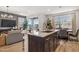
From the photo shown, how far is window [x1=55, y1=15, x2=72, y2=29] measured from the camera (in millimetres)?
1824

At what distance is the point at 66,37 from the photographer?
1878mm

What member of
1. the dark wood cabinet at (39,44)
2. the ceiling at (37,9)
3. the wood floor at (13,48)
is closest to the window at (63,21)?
the ceiling at (37,9)

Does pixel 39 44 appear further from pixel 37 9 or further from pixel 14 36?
pixel 37 9

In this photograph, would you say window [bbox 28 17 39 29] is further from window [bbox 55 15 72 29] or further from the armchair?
window [bbox 55 15 72 29]

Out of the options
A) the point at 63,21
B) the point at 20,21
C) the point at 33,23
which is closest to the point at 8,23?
the point at 20,21

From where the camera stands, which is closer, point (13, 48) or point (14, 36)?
point (13, 48)

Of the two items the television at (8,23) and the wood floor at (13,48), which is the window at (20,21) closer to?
the television at (8,23)

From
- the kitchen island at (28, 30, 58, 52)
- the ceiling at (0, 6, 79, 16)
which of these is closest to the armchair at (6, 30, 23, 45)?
the kitchen island at (28, 30, 58, 52)

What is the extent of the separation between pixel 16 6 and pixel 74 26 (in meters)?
1.13

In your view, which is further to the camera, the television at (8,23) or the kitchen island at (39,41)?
the kitchen island at (39,41)

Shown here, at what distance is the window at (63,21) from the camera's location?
1.82 m

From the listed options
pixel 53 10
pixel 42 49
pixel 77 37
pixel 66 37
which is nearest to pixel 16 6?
pixel 53 10

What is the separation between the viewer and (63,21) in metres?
1.89
